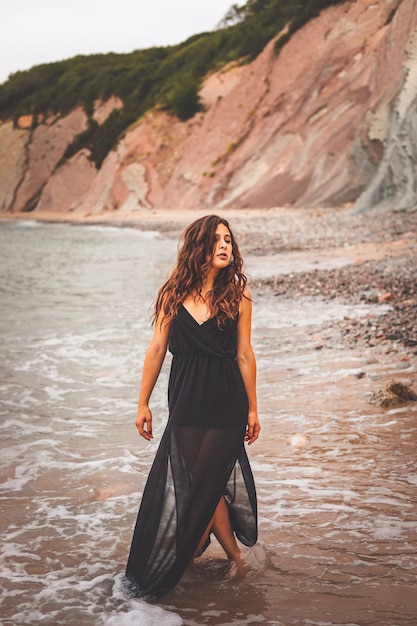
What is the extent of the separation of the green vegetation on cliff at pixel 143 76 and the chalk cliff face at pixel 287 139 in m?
1.15

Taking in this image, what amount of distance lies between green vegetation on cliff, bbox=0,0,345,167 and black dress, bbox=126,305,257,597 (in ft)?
125

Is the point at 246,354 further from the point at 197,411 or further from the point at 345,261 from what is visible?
the point at 345,261

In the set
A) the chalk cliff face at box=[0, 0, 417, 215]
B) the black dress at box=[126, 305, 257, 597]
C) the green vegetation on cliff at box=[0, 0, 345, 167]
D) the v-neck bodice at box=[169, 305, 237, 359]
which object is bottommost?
the black dress at box=[126, 305, 257, 597]

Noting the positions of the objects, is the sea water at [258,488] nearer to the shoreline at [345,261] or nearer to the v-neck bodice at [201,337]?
the shoreline at [345,261]

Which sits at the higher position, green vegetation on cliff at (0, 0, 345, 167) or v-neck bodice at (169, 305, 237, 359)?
green vegetation on cliff at (0, 0, 345, 167)

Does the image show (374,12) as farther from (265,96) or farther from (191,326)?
(191,326)

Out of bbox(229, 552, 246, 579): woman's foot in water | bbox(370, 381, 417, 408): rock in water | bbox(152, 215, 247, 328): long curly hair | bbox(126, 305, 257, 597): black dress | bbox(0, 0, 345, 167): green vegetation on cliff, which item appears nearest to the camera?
bbox(126, 305, 257, 597): black dress

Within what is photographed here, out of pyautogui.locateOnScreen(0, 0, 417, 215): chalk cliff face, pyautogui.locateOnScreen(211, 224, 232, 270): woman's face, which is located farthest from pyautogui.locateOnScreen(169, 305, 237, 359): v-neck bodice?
pyautogui.locateOnScreen(0, 0, 417, 215): chalk cliff face

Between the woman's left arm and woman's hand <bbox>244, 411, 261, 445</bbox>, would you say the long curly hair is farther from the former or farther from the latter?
woman's hand <bbox>244, 411, 261, 445</bbox>

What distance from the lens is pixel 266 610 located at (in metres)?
3.24

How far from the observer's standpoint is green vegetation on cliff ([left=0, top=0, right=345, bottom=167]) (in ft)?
147

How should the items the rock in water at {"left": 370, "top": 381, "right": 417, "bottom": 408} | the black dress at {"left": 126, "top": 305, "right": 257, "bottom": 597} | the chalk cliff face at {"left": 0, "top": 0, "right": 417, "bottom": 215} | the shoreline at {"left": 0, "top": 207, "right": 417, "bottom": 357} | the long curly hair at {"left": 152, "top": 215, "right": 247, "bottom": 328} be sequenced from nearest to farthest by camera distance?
the black dress at {"left": 126, "top": 305, "right": 257, "bottom": 597}
the long curly hair at {"left": 152, "top": 215, "right": 247, "bottom": 328}
the rock in water at {"left": 370, "top": 381, "right": 417, "bottom": 408}
the shoreline at {"left": 0, "top": 207, "right": 417, "bottom": 357}
the chalk cliff face at {"left": 0, "top": 0, "right": 417, "bottom": 215}

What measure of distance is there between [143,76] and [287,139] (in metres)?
23.5

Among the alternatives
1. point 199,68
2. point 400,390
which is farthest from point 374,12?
point 400,390
